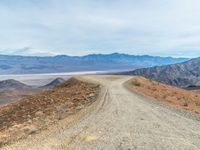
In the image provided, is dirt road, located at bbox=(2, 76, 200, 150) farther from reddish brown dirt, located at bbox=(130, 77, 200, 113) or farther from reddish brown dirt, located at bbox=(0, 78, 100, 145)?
reddish brown dirt, located at bbox=(130, 77, 200, 113)

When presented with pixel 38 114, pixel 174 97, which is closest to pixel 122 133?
pixel 38 114

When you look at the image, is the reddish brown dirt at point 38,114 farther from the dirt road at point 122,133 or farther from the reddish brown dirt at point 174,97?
the reddish brown dirt at point 174,97

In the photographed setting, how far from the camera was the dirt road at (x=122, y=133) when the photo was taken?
482 inches

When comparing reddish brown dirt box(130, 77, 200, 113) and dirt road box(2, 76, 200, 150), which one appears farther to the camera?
reddish brown dirt box(130, 77, 200, 113)

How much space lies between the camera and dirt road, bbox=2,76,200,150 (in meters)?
12.2

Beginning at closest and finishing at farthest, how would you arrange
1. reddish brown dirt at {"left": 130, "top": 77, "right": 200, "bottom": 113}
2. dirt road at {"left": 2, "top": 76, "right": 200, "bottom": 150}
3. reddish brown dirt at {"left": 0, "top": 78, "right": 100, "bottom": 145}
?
1. dirt road at {"left": 2, "top": 76, "right": 200, "bottom": 150}
2. reddish brown dirt at {"left": 0, "top": 78, "right": 100, "bottom": 145}
3. reddish brown dirt at {"left": 130, "top": 77, "right": 200, "bottom": 113}

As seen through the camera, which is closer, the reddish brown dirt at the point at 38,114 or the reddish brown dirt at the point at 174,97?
the reddish brown dirt at the point at 38,114

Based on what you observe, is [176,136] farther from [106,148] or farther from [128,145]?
[106,148]

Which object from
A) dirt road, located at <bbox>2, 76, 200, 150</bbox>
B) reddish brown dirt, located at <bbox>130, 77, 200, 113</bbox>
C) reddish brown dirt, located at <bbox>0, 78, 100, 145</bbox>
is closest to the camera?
dirt road, located at <bbox>2, 76, 200, 150</bbox>

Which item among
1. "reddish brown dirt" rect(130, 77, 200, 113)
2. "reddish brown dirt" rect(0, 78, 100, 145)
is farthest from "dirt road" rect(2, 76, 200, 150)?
"reddish brown dirt" rect(130, 77, 200, 113)

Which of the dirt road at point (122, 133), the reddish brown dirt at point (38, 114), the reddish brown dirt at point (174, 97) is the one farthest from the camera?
the reddish brown dirt at point (174, 97)

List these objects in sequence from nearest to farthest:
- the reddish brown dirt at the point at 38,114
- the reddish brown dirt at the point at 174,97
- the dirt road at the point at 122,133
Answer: the dirt road at the point at 122,133 → the reddish brown dirt at the point at 38,114 → the reddish brown dirt at the point at 174,97

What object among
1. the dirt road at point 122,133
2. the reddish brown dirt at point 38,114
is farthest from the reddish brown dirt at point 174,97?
the reddish brown dirt at point 38,114

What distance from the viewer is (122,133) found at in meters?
14.0
